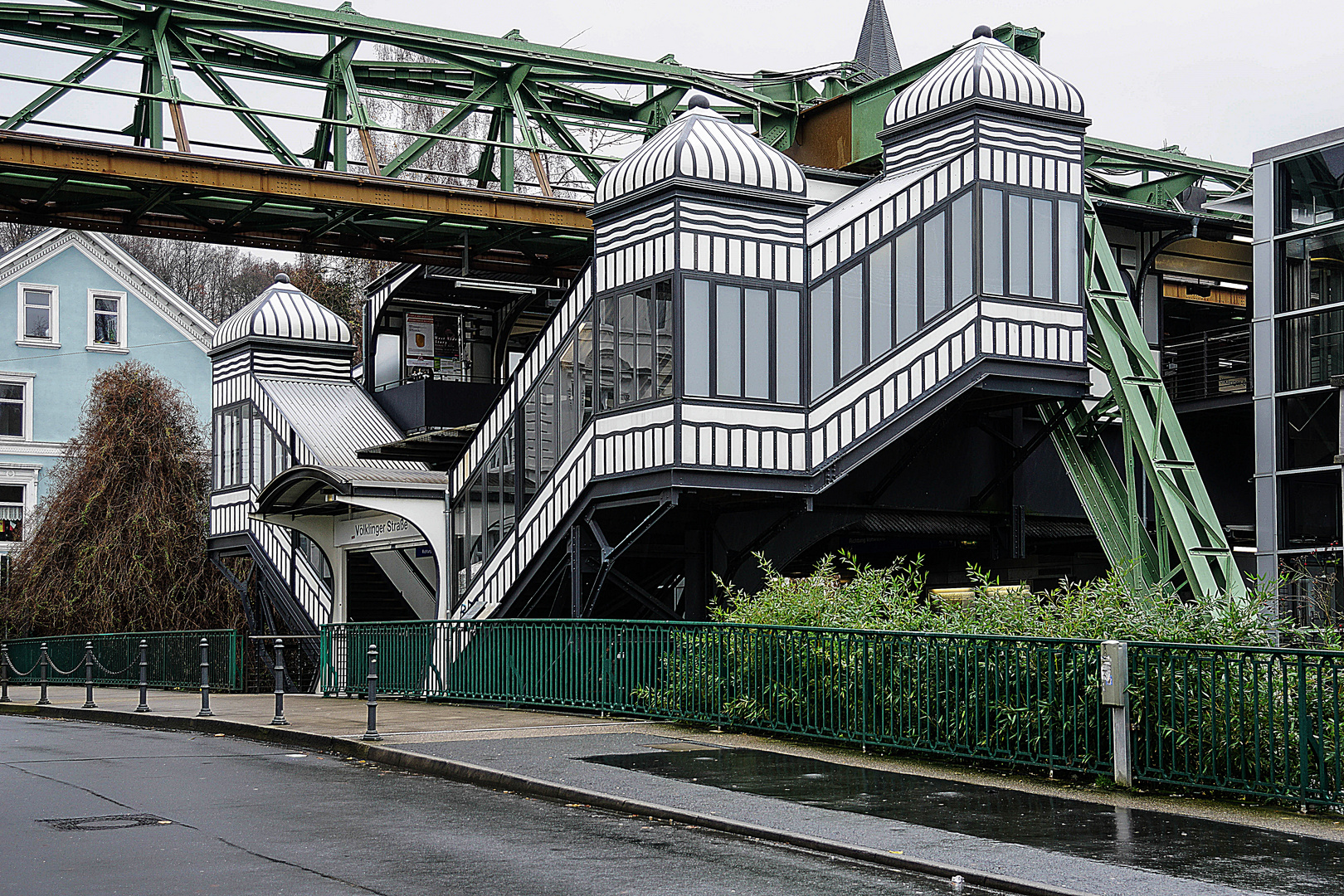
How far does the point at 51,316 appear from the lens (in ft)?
153

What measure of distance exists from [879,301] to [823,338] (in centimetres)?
108

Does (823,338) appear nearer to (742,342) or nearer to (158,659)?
(742,342)

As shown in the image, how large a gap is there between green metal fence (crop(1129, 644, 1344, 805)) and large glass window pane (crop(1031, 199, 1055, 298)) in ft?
37.1

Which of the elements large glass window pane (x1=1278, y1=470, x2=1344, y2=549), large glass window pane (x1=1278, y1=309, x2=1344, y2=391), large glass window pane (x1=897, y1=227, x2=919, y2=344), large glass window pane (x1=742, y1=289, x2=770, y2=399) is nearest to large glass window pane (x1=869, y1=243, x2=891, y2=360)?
large glass window pane (x1=897, y1=227, x2=919, y2=344)

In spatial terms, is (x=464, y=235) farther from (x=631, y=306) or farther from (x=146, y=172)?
(x=631, y=306)

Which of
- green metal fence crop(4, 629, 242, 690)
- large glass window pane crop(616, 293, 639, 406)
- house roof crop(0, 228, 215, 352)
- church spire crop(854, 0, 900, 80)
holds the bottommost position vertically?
green metal fence crop(4, 629, 242, 690)

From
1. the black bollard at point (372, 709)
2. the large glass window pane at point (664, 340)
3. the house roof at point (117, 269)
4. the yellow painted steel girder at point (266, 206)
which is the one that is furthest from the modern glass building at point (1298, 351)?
the house roof at point (117, 269)

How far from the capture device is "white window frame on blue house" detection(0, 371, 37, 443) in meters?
45.4

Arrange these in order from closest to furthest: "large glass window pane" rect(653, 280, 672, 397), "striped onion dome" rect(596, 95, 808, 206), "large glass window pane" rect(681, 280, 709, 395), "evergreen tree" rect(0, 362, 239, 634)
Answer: "large glass window pane" rect(681, 280, 709, 395) → "large glass window pane" rect(653, 280, 672, 397) → "striped onion dome" rect(596, 95, 808, 206) → "evergreen tree" rect(0, 362, 239, 634)

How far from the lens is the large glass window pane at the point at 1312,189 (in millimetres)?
25641

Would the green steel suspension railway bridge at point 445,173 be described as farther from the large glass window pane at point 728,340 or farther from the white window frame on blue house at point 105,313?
the white window frame on blue house at point 105,313

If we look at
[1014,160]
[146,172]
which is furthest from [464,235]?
[1014,160]

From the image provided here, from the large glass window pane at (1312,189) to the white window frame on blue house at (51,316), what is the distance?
3475 centimetres

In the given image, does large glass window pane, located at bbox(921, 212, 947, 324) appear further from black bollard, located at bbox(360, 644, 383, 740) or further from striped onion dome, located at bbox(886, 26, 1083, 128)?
black bollard, located at bbox(360, 644, 383, 740)
